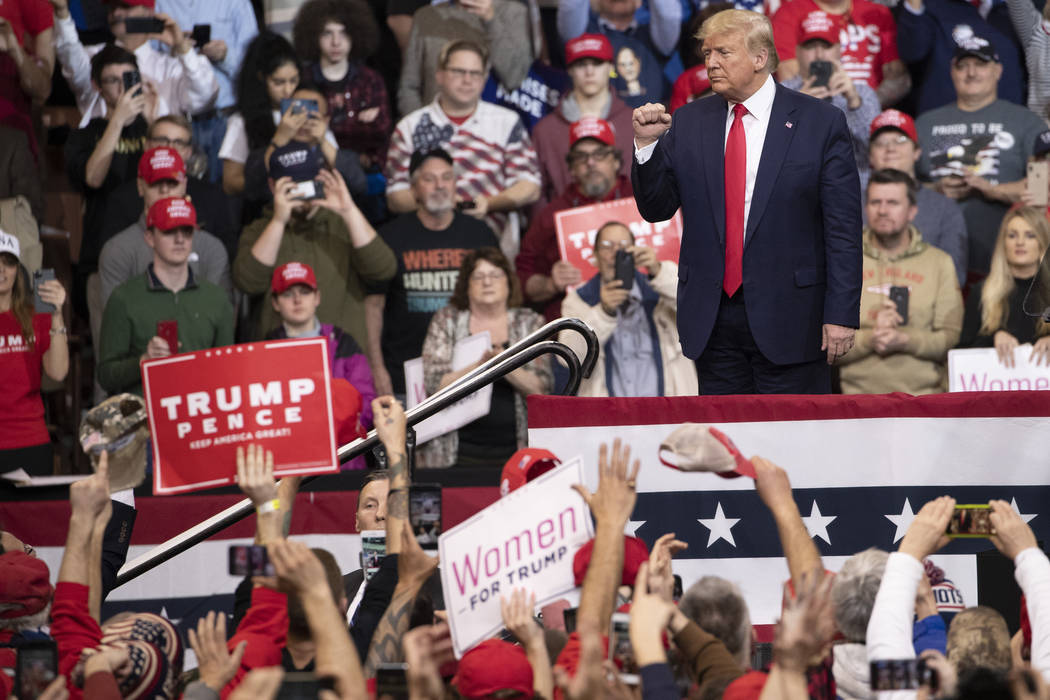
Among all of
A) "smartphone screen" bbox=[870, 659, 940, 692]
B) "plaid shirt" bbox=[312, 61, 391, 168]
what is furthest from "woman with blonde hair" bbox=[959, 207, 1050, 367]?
"smartphone screen" bbox=[870, 659, 940, 692]

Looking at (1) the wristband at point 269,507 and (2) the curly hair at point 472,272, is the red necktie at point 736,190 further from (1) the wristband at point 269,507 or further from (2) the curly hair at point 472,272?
(2) the curly hair at point 472,272

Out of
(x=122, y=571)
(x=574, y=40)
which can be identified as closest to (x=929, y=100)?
(x=574, y=40)

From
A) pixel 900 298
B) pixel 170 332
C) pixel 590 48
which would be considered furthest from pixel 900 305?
pixel 170 332

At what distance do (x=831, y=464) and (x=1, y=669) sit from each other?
2.82 meters

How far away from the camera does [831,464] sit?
5.36m

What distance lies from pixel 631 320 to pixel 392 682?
4146 millimetres

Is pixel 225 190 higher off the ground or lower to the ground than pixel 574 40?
lower

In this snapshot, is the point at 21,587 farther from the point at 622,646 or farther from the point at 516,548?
the point at 622,646

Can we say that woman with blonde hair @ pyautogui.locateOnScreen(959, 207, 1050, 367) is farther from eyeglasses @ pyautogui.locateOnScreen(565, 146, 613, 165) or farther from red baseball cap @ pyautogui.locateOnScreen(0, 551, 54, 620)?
red baseball cap @ pyautogui.locateOnScreen(0, 551, 54, 620)

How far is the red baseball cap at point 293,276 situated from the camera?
778 cm

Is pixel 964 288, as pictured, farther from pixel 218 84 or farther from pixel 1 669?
pixel 1 669

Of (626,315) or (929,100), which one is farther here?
(929,100)

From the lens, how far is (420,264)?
8.34m

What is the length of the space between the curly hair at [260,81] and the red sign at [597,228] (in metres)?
2.03
